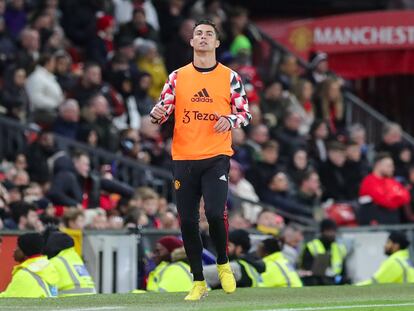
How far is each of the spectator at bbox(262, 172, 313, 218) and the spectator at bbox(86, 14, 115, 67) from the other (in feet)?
11.2

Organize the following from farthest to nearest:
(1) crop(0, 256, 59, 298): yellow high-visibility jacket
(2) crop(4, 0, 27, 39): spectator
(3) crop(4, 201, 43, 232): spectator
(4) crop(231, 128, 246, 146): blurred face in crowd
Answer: (2) crop(4, 0, 27, 39): spectator
(4) crop(231, 128, 246, 146): blurred face in crowd
(3) crop(4, 201, 43, 232): spectator
(1) crop(0, 256, 59, 298): yellow high-visibility jacket

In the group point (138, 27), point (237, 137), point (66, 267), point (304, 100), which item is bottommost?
point (66, 267)

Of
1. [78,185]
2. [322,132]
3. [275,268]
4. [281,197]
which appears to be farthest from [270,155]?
[275,268]

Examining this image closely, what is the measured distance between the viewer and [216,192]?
1250cm

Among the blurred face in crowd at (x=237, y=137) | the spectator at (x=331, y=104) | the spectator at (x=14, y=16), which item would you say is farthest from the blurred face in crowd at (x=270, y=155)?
the spectator at (x=14, y=16)

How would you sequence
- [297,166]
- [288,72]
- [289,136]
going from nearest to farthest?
[297,166] → [289,136] → [288,72]

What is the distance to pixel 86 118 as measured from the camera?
2122cm

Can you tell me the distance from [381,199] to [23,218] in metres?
6.41

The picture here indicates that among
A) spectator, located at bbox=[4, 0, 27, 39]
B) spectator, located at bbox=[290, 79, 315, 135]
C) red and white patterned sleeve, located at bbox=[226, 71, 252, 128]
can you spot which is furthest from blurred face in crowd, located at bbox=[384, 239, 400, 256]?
spectator, located at bbox=[4, 0, 27, 39]

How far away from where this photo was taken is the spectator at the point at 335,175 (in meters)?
23.3

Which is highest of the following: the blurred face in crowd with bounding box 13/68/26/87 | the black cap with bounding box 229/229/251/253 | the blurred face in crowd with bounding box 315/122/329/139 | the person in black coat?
the blurred face in crowd with bounding box 13/68/26/87

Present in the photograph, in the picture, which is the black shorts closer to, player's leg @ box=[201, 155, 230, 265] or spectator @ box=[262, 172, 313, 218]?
player's leg @ box=[201, 155, 230, 265]

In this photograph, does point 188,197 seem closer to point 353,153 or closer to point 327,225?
point 327,225

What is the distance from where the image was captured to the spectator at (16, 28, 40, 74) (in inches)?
838
